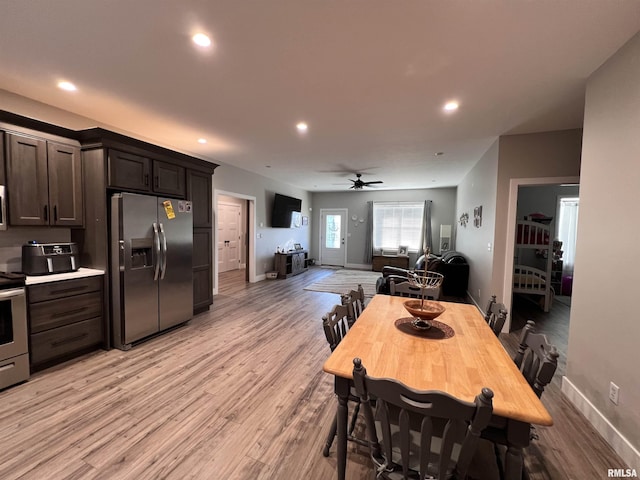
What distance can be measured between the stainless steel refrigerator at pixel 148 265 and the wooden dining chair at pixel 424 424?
2912 mm

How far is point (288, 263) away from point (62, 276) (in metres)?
4.87

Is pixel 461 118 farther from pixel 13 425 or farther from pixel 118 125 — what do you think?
pixel 13 425

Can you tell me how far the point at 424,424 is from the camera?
0.94 metres

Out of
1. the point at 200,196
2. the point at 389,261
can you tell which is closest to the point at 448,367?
the point at 200,196

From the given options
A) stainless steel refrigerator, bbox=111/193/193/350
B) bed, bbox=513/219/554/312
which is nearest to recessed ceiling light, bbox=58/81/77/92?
stainless steel refrigerator, bbox=111/193/193/350

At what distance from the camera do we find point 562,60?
1.95 m

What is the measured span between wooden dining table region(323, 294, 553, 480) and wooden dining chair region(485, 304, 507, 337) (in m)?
0.10

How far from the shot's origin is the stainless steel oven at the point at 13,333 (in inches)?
85.0

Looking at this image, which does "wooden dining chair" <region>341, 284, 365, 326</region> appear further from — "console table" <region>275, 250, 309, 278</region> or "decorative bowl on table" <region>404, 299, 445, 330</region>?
"console table" <region>275, 250, 309, 278</region>

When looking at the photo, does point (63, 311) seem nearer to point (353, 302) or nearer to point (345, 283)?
point (353, 302)

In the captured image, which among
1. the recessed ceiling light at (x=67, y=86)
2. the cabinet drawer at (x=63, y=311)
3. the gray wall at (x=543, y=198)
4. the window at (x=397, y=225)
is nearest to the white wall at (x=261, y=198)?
the recessed ceiling light at (x=67, y=86)

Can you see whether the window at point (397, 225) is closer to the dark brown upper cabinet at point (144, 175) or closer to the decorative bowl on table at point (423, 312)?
the dark brown upper cabinet at point (144, 175)

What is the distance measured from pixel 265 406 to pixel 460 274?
187 inches

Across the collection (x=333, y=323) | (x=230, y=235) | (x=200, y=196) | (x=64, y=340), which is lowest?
(x=64, y=340)
